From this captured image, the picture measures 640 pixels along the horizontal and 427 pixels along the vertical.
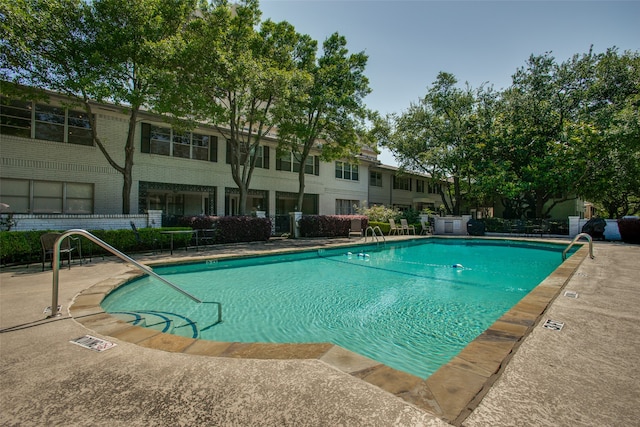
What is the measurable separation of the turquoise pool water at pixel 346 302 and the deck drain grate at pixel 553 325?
0.89m

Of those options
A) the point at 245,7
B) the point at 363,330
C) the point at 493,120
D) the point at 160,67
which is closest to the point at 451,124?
the point at 493,120

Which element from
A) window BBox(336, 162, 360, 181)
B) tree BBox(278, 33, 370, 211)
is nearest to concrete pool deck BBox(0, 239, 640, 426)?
tree BBox(278, 33, 370, 211)

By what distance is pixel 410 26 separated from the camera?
37.0ft

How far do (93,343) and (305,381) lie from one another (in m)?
1.96

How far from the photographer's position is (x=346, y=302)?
534cm

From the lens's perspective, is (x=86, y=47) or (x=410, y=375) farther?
(x=86, y=47)

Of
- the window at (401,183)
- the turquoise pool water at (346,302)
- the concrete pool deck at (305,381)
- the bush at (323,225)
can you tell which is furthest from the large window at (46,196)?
the window at (401,183)

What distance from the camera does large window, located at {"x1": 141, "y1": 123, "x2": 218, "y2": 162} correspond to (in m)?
13.4

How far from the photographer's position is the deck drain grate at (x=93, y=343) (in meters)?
2.53

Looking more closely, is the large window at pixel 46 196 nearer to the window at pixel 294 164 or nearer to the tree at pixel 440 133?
the window at pixel 294 164

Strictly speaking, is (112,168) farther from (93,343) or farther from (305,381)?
(305,381)

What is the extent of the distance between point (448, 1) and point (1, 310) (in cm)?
1330

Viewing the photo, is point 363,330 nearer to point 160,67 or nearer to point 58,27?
point 160,67

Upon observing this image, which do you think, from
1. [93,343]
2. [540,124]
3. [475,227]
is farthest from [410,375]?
[540,124]
